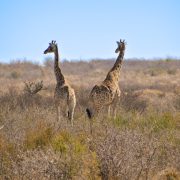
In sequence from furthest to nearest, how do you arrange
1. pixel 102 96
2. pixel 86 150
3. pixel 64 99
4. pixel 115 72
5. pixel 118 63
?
pixel 118 63, pixel 115 72, pixel 64 99, pixel 102 96, pixel 86 150

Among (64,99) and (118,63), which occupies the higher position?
(118,63)

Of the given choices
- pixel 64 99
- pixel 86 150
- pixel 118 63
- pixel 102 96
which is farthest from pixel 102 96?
pixel 86 150

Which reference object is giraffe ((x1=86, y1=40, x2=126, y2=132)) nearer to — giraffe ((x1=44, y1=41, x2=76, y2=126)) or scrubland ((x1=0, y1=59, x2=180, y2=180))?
scrubland ((x1=0, y1=59, x2=180, y2=180))

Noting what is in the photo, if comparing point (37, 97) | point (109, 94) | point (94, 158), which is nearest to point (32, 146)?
point (94, 158)

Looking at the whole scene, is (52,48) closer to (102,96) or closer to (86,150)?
(102,96)

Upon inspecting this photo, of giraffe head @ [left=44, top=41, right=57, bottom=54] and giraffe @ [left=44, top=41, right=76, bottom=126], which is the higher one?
giraffe head @ [left=44, top=41, right=57, bottom=54]

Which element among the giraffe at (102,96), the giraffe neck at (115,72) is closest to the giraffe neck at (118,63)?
the giraffe neck at (115,72)

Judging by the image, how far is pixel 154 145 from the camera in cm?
902

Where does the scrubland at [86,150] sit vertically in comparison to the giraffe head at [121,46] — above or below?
below

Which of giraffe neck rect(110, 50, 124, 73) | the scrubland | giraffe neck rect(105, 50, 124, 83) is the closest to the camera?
the scrubland

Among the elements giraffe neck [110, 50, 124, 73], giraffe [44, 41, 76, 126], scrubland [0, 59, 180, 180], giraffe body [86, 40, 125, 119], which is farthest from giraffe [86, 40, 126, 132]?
giraffe [44, 41, 76, 126]

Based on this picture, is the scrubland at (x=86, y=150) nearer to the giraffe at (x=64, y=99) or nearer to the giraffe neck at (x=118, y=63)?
the giraffe at (x=64, y=99)

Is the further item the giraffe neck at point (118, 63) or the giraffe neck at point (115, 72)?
the giraffe neck at point (118, 63)

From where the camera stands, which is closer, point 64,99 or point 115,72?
point 64,99
